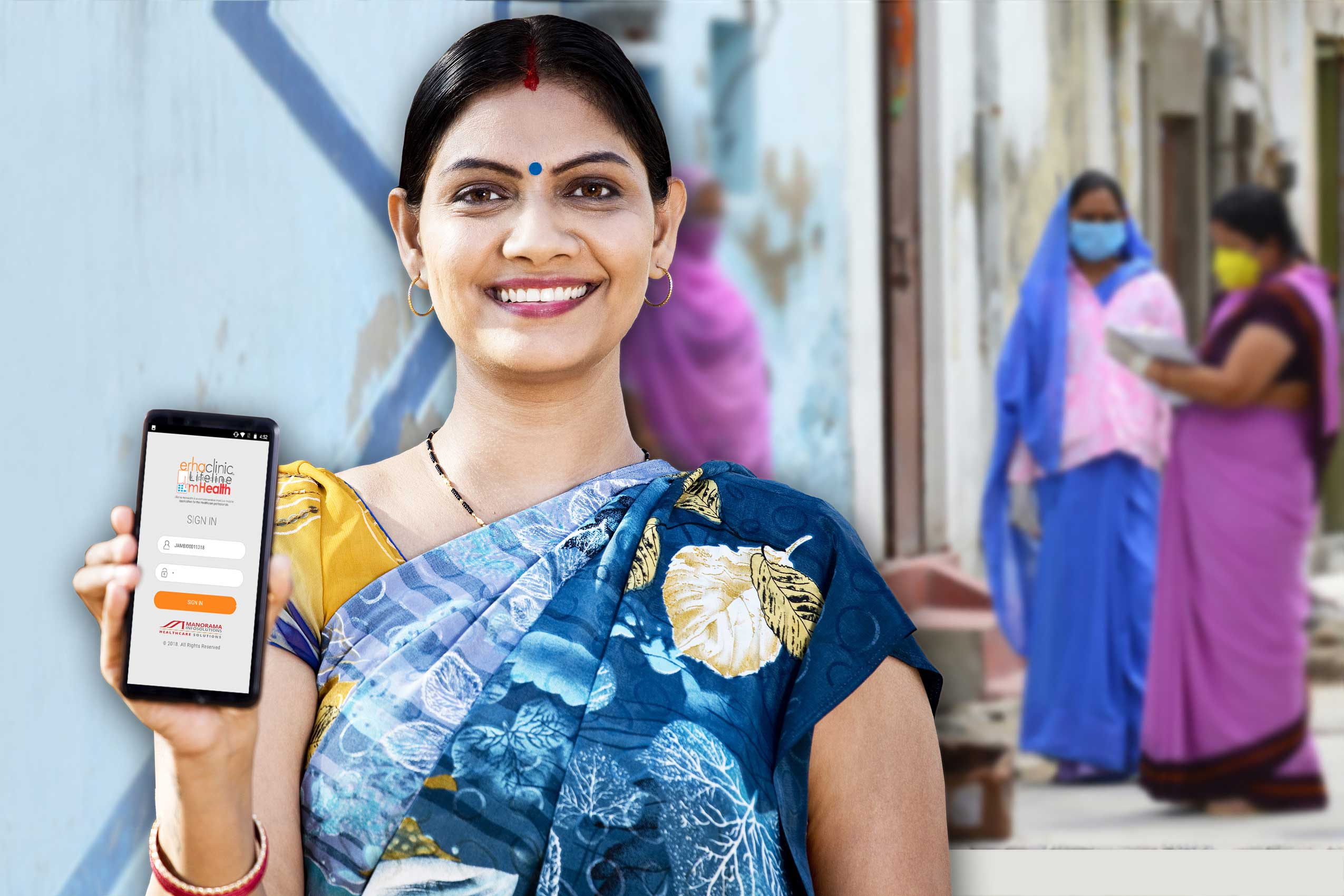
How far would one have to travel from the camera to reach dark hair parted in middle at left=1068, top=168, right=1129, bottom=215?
123 inches

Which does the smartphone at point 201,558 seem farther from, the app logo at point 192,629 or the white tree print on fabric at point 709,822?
the white tree print on fabric at point 709,822

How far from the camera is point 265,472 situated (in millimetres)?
1001

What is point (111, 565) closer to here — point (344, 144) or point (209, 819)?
point (209, 819)

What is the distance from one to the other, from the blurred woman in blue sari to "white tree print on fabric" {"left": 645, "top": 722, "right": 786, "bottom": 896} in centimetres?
200

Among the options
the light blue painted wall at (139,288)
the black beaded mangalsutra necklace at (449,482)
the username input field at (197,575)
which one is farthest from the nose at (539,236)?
the light blue painted wall at (139,288)

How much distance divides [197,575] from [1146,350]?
2537 millimetres

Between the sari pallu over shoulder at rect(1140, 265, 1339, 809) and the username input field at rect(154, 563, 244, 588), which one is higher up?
the username input field at rect(154, 563, 244, 588)

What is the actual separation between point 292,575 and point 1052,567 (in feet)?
7.49

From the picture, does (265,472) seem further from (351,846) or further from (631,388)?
(631,388)

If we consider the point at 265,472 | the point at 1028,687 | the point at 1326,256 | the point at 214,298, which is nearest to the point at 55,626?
the point at 214,298

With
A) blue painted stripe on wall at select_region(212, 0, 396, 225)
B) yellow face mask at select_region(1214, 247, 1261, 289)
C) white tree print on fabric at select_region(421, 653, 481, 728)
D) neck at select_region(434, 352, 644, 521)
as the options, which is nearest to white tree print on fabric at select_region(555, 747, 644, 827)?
white tree print on fabric at select_region(421, 653, 481, 728)

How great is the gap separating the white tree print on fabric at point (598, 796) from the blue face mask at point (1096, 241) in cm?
227

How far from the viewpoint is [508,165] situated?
1323 millimetres

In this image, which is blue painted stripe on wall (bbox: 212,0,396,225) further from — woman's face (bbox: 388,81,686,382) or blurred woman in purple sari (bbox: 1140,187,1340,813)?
blurred woman in purple sari (bbox: 1140,187,1340,813)
